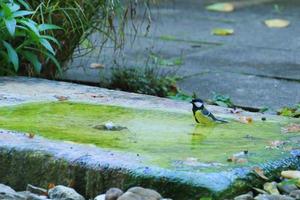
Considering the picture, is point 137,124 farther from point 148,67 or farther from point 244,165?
point 148,67

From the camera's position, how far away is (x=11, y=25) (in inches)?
192

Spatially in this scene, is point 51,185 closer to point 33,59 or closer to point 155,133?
point 155,133

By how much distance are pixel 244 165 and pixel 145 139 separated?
557 millimetres

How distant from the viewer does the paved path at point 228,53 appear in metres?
5.69

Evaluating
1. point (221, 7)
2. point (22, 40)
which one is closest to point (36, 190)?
point (22, 40)

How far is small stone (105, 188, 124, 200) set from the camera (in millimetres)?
3342

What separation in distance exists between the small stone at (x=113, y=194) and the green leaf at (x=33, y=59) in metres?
1.96

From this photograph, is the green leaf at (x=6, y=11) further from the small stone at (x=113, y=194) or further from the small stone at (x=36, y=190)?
the small stone at (x=113, y=194)

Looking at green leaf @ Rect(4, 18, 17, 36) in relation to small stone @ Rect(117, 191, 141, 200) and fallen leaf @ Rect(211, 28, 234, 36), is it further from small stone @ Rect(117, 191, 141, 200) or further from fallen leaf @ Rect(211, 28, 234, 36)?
fallen leaf @ Rect(211, 28, 234, 36)

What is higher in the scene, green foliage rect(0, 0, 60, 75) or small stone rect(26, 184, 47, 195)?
green foliage rect(0, 0, 60, 75)

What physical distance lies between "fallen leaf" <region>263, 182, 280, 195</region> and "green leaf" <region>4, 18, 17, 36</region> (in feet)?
6.10

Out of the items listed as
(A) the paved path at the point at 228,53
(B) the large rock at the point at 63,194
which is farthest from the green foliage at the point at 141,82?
(B) the large rock at the point at 63,194

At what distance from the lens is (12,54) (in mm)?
5059

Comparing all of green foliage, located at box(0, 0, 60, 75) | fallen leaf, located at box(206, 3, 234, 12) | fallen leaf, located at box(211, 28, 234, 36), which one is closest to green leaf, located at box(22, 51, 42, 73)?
green foliage, located at box(0, 0, 60, 75)
